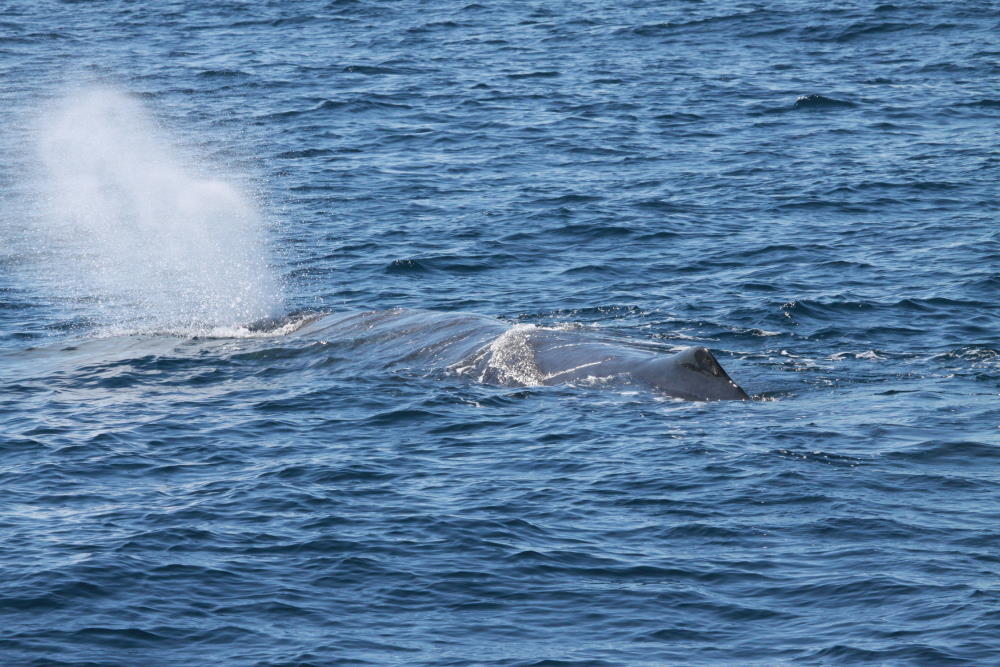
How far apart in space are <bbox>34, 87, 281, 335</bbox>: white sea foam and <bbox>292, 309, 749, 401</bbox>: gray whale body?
328cm

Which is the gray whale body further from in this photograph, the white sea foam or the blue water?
the white sea foam

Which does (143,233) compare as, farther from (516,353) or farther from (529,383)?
(529,383)

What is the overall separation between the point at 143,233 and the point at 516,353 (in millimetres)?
15967

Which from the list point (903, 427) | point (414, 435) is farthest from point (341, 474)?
point (903, 427)

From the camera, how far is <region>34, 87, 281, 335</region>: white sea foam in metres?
29.0

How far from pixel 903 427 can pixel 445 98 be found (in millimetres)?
28904

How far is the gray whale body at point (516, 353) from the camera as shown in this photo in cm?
2020

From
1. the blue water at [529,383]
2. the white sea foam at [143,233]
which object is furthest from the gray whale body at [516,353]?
the white sea foam at [143,233]

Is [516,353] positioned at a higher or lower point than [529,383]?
higher

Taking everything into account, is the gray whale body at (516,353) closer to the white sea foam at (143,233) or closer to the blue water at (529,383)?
the blue water at (529,383)

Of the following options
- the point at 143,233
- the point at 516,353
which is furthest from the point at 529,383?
the point at 143,233

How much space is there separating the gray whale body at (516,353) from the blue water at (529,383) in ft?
0.97

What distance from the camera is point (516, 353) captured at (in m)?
22.3

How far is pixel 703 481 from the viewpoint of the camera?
680 inches
